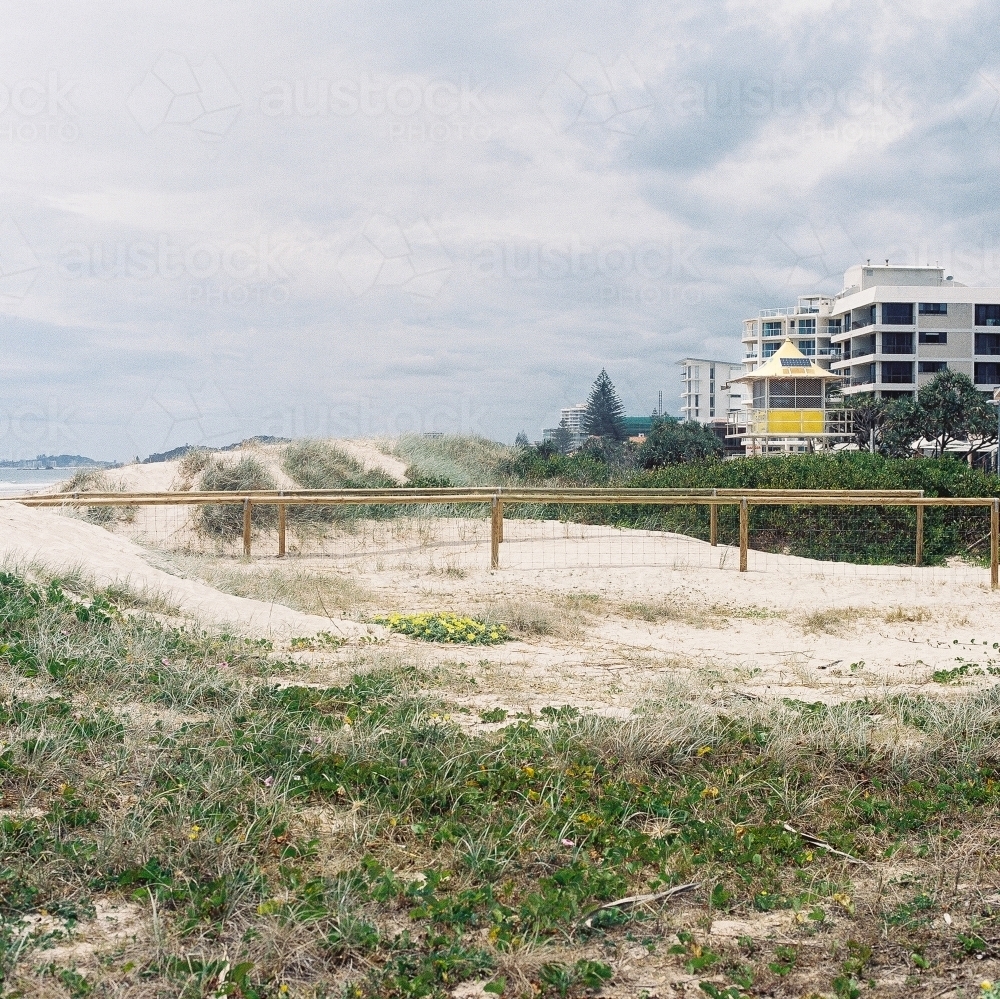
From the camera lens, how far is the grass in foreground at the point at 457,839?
10.8 feet

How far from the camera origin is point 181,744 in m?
4.91

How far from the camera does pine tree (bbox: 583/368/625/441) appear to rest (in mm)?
86875

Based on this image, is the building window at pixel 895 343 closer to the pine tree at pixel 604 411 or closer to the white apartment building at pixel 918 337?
the white apartment building at pixel 918 337

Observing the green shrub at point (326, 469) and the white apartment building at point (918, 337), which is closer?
the green shrub at point (326, 469)

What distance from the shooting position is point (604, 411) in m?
87.4

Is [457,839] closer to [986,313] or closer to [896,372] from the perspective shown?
[896,372]

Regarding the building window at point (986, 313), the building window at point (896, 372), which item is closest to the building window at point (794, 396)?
the building window at point (896, 372)

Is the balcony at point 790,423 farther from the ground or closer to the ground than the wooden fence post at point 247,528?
farther from the ground

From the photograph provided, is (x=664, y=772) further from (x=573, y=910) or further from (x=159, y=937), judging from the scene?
(x=159, y=937)

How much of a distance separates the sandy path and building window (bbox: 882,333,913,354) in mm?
65472

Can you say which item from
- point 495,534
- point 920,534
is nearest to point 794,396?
point 920,534

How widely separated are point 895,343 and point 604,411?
25.8 m

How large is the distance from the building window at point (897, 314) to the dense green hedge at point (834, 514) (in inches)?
2070

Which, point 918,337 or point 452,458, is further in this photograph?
point 918,337
